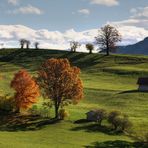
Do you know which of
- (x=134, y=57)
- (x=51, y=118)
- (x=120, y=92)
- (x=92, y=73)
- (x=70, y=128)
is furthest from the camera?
(x=134, y=57)

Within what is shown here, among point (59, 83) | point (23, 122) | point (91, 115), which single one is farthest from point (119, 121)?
point (23, 122)

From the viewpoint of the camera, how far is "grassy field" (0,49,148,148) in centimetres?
7594

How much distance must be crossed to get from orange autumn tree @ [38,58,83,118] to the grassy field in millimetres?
4529

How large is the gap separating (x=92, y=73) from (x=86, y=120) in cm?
7438

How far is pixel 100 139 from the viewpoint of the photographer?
7881 cm

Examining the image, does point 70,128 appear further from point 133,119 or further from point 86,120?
point 133,119

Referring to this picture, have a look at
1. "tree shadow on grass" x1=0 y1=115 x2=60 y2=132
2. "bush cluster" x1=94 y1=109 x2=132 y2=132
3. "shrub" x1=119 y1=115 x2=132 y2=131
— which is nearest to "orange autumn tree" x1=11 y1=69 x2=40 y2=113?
"tree shadow on grass" x1=0 y1=115 x2=60 y2=132

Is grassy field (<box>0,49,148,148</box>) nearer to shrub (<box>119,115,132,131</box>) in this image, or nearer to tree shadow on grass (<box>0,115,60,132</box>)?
tree shadow on grass (<box>0,115,60,132</box>)

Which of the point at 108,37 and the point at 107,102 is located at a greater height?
the point at 108,37

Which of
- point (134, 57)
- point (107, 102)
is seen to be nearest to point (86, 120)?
point (107, 102)

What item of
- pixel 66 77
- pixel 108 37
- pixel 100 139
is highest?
pixel 108 37

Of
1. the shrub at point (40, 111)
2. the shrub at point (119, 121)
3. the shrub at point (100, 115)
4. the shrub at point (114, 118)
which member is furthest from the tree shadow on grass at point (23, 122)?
the shrub at point (119, 121)

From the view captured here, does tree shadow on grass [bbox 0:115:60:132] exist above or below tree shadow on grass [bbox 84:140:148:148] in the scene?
above

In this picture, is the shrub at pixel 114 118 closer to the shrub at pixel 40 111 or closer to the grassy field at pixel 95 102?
the grassy field at pixel 95 102
